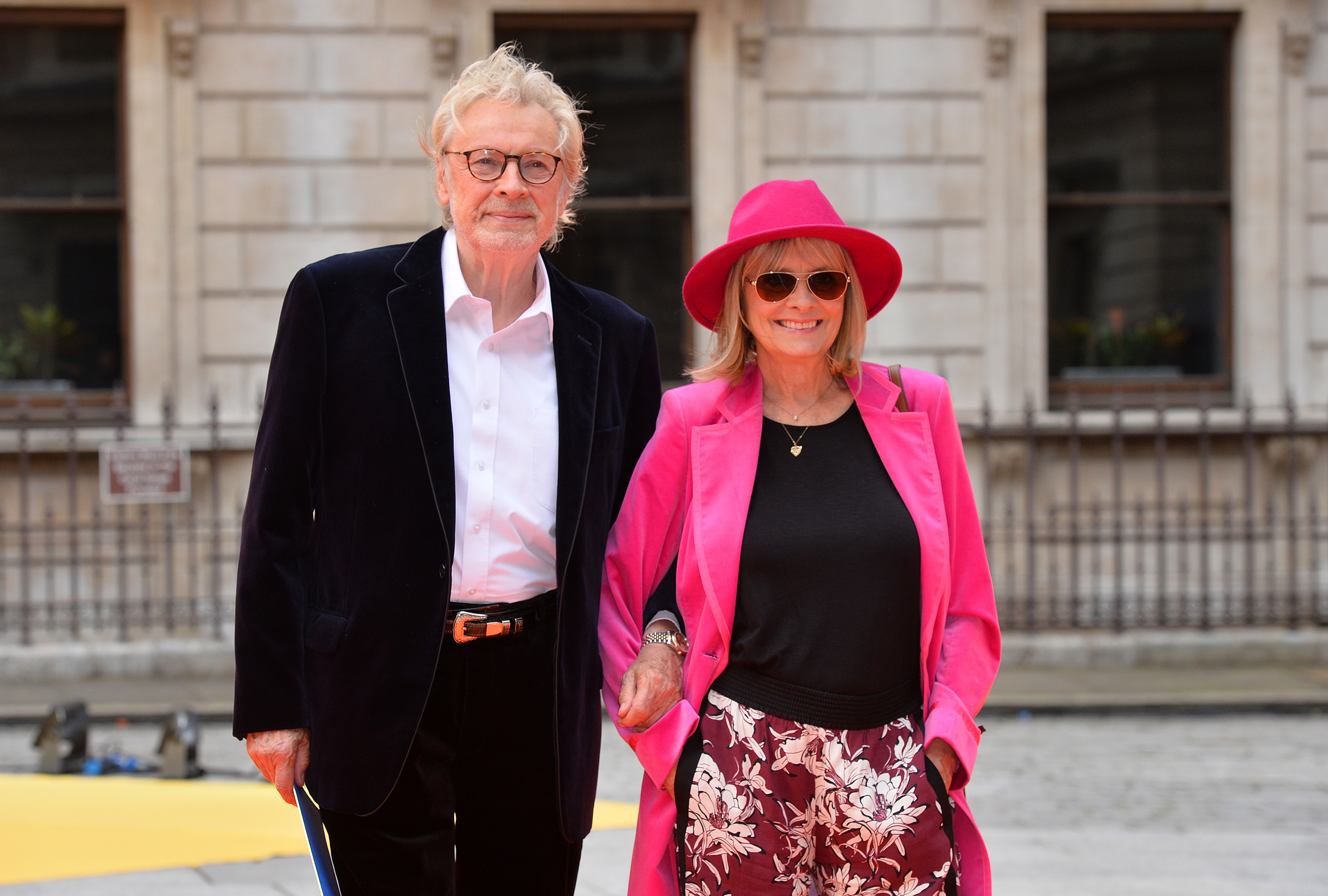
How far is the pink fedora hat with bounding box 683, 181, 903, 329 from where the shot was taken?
2.59 m

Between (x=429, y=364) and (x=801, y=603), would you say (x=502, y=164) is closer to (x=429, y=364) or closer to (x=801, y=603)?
(x=429, y=364)

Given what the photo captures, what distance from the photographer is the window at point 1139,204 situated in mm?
10711

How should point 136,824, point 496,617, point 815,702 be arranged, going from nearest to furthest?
point 815,702 < point 496,617 < point 136,824

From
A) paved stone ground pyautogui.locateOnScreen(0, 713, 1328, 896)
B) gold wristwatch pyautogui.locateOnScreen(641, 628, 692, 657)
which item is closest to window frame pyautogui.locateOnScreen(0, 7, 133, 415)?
paved stone ground pyautogui.locateOnScreen(0, 713, 1328, 896)

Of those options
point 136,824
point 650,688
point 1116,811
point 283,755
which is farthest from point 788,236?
point 1116,811

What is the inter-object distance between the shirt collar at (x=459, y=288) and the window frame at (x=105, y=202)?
321 inches

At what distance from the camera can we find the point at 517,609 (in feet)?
8.43

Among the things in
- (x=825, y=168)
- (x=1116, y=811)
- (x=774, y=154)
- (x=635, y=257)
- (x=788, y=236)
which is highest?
(x=774, y=154)

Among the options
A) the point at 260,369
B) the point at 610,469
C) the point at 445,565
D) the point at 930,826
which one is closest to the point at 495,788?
the point at 445,565

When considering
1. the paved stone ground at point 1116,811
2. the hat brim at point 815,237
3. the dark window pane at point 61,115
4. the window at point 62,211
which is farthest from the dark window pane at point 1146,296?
the hat brim at point 815,237

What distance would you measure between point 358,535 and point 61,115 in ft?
30.2

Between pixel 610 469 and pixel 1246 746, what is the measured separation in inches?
233

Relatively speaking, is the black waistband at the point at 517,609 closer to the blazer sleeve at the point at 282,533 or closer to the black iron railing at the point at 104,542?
the blazer sleeve at the point at 282,533

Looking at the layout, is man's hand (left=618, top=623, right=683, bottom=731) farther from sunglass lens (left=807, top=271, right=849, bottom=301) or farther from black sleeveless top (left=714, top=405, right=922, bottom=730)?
sunglass lens (left=807, top=271, right=849, bottom=301)
